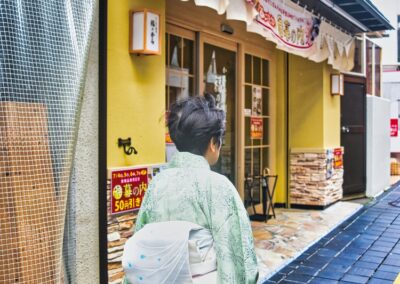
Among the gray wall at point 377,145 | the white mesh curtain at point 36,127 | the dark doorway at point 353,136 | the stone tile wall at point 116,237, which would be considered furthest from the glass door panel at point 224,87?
the gray wall at point 377,145

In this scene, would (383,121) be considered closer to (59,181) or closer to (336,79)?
(336,79)

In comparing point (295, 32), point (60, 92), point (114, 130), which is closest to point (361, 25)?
point (295, 32)

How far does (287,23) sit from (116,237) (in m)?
3.92

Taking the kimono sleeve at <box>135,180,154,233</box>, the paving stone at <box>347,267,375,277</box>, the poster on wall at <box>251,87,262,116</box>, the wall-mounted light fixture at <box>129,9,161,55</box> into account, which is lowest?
the paving stone at <box>347,267,375,277</box>

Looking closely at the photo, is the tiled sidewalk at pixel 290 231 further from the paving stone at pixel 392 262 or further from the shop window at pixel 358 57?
the shop window at pixel 358 57

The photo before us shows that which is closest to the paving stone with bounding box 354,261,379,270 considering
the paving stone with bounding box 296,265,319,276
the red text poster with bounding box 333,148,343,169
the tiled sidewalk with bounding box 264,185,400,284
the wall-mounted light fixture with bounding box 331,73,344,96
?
the tiled sidewalk with bounding box 264,185,400,284

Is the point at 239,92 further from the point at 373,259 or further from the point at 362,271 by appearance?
the point at 362,271

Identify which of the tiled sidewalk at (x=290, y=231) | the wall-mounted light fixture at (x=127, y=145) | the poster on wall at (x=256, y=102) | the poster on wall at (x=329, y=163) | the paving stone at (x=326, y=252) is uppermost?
the poster on wall at (x=256, y=102)

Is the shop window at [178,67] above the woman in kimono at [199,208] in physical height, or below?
above

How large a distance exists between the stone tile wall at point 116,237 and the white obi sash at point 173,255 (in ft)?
6.28

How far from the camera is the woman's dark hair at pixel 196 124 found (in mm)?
2047

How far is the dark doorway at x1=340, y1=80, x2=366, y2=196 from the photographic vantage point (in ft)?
32.0

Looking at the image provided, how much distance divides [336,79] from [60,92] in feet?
23.5

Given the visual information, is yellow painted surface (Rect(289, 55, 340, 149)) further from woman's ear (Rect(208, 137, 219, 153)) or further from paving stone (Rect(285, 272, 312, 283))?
woman's ear (Rect(208, 137, 219, 153))
